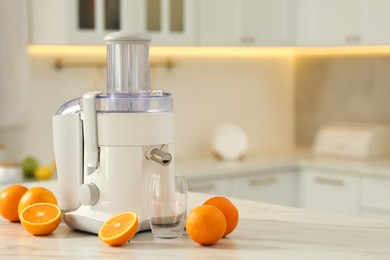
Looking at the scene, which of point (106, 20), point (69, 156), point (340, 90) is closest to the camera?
point (69, 156)

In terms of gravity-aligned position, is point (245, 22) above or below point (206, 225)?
above

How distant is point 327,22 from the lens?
471cm

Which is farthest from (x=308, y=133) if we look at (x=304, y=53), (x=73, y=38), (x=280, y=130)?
(x=73, y=38)

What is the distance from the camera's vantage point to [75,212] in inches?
80.0

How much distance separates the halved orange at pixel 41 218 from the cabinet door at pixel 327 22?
9.56 ft

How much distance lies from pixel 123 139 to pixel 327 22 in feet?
9.77

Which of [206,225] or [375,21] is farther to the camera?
[375,21]

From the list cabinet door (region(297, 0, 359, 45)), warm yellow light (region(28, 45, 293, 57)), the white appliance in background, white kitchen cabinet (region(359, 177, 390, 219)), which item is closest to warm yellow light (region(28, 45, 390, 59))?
warm yellow light (region(28, 45, 293, 57))

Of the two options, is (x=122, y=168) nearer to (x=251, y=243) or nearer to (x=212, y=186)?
(x=251, y=243)

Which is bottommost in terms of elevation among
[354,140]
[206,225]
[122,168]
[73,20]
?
[354,140]

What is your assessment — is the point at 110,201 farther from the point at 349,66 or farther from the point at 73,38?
the point at 349,66

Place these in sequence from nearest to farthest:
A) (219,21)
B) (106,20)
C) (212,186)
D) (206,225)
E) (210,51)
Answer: (206,225) < (106,20) < (212,186) < (219,21) < (210,51)

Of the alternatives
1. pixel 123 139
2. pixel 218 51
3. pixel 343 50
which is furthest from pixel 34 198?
pixel 343 50

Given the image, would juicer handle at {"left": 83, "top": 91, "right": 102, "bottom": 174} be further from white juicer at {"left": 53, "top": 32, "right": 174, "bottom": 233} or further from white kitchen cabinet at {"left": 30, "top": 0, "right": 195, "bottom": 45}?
white kitchen cabinet at {"left": 30, "top": 0, "right": 195, "bottom": 45}
